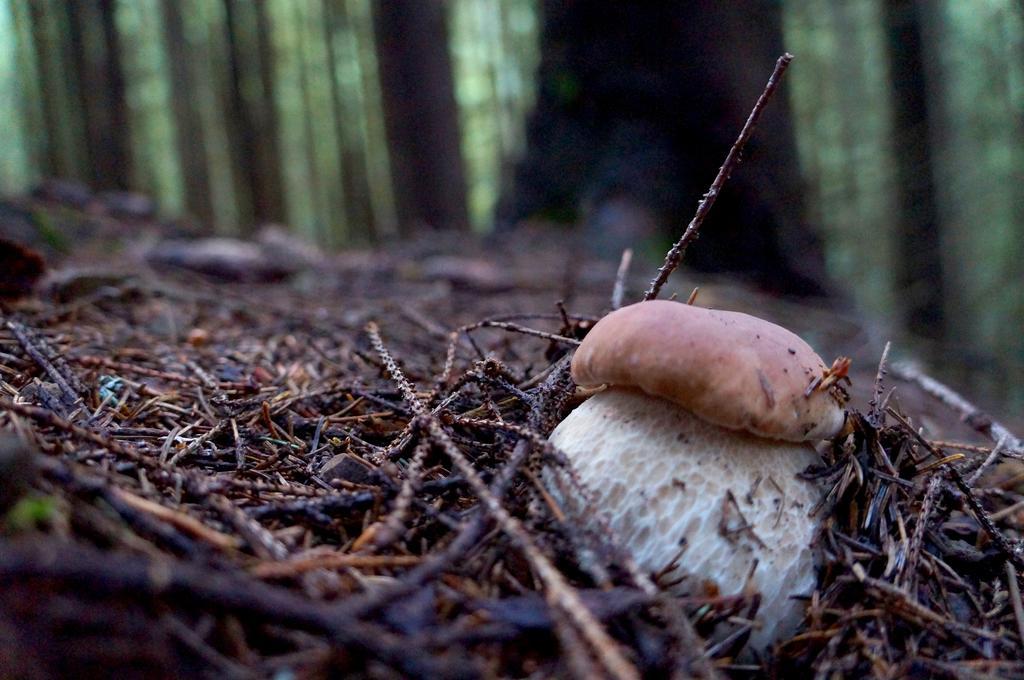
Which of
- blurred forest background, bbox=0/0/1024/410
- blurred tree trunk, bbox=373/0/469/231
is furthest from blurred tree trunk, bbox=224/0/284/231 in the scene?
blurred tree trunk, bbox=373/0/469/231

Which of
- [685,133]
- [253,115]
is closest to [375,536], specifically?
[685,133]

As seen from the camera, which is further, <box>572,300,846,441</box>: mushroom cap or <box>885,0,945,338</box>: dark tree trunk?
<box>885,0,945,338</box>: dark tree trunk

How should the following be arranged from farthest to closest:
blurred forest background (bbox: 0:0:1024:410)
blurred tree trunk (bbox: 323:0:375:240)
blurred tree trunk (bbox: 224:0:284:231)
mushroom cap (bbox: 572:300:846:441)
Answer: blurred tree trunk (bbox: 323:0:375:240)
blurred tree trunk (bbox: 224:0:284:231)
blurred forest background (bbox: 0:0:1024:410)
mushroom cap (bbox: 572:300:846:441)

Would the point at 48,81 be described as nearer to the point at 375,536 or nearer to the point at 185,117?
the point at 185,117

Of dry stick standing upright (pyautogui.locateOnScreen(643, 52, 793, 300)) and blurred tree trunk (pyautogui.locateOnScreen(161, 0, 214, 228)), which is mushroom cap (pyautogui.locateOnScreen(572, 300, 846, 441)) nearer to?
dry stick standing upright (pyautogui.locateOnScreen(643, 52, 793, 300))

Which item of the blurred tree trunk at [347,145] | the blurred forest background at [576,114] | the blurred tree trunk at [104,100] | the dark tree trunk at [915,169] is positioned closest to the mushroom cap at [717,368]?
the blurred forest background at [576,114]

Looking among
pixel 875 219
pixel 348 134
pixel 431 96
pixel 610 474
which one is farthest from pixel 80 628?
pixel 875 219

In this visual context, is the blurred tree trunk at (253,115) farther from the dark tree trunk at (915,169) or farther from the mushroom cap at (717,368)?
the mushroom cap at (717,368)
